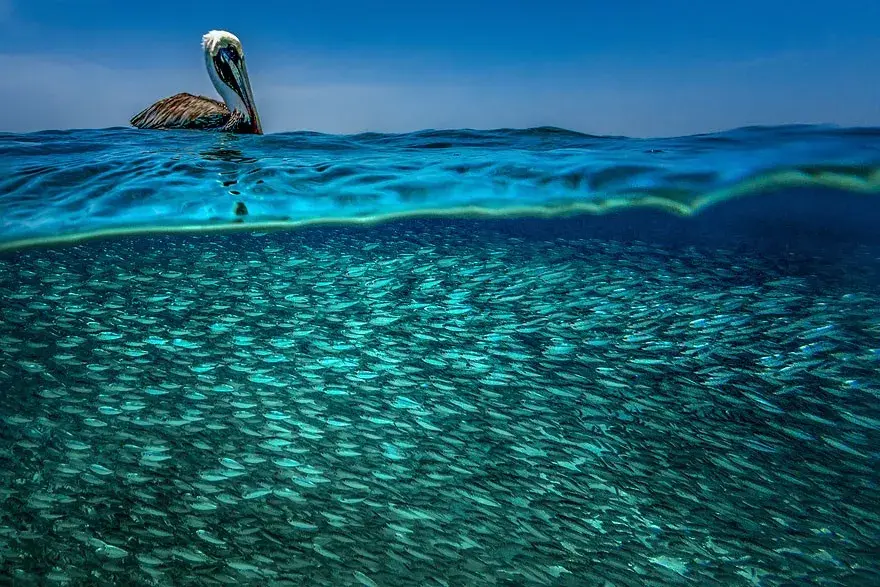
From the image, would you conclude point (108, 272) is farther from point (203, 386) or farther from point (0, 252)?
point (0, 252)

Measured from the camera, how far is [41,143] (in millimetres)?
5160

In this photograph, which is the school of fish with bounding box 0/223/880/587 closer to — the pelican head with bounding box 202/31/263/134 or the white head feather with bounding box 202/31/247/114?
the pelican head with bounding box 202/31/263/134

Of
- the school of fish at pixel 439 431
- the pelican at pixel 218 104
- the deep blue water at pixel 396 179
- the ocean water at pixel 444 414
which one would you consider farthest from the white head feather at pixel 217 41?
the school of fish at pixel 439 431

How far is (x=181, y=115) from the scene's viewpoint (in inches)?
267

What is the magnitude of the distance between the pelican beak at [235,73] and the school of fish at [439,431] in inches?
244

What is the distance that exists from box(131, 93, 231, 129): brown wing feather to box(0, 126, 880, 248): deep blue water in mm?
1687

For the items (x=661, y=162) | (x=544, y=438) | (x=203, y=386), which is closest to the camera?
(x=544, y=438)

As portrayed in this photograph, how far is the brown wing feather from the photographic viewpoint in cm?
672

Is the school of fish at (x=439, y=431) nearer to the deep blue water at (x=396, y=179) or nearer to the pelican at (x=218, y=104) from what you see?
the deep blue water at (x=396, y=179)

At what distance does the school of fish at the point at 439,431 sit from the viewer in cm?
112

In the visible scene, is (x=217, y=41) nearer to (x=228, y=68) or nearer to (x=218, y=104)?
(x=228, y=68)

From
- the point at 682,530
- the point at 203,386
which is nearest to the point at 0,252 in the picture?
the point at 203,386

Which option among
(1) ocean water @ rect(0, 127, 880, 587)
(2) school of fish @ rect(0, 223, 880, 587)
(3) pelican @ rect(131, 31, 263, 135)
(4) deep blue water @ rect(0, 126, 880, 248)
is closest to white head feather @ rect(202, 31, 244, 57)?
(3) pelican @ rect(131, 31, 263, 135)

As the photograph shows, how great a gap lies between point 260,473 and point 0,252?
14.2 feet
